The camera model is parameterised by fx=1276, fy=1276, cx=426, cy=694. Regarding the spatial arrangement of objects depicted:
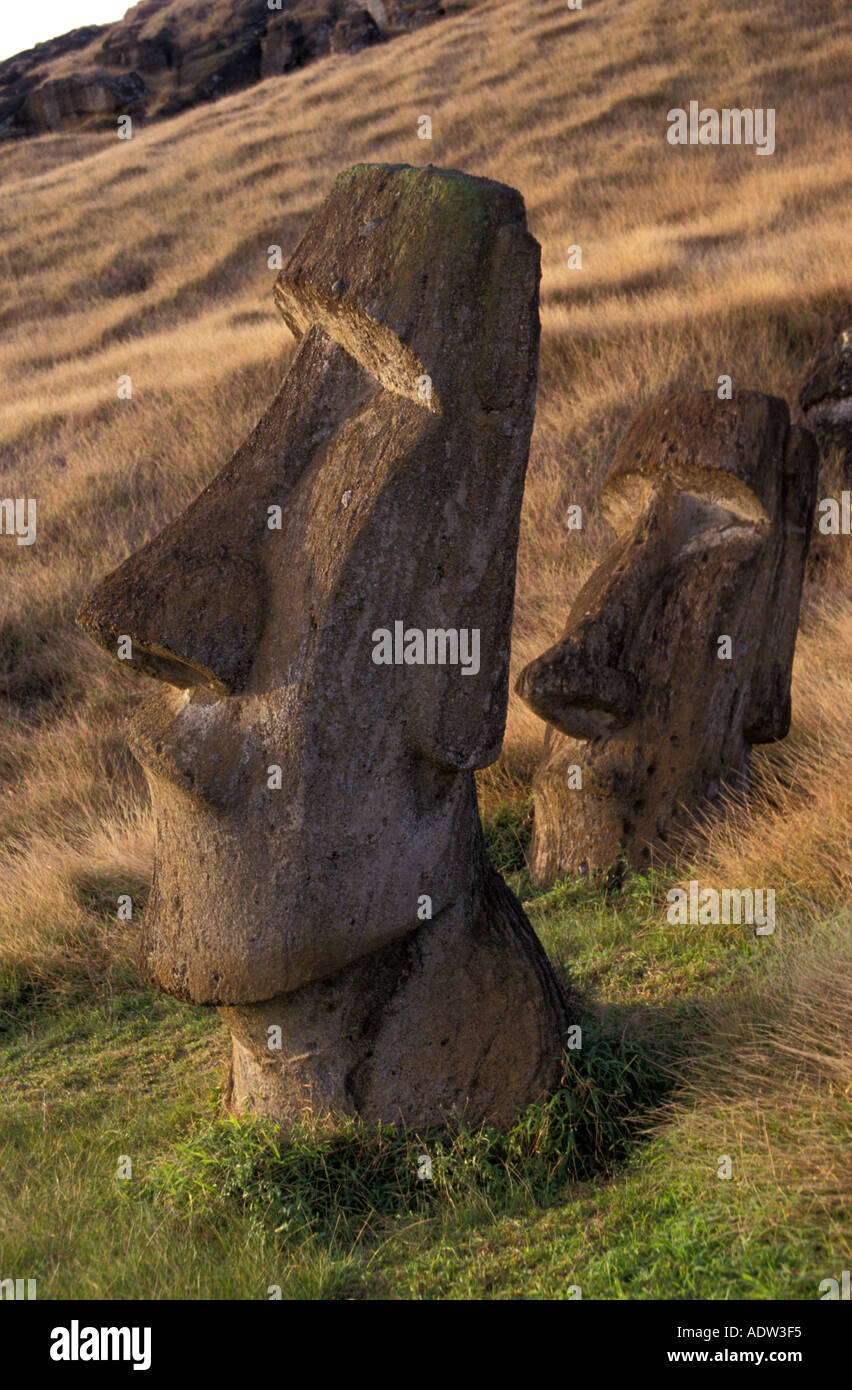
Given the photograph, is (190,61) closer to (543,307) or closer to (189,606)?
(543,307)

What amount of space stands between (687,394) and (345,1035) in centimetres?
345

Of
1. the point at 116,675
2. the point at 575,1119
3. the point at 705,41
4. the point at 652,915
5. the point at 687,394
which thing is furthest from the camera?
the point at 705,41

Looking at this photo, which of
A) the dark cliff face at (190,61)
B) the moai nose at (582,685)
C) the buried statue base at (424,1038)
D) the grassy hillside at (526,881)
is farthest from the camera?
the dark cliff face at (190,61)

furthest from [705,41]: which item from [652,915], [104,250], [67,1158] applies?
[67,1158]

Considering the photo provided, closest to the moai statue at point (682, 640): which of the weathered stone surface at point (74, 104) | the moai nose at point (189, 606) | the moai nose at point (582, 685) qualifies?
the moai nose at point (582, 685)

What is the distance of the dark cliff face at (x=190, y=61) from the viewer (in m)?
46.1

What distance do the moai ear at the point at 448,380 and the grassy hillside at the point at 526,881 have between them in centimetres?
110

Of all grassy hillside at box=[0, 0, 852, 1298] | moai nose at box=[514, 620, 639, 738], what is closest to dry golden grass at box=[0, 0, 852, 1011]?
grassy hillside at box=[0, 0, 852, 1298]

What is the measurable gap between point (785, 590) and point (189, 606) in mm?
3278

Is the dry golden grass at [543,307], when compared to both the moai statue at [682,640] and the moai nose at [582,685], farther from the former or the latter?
the moai nose at [582,685]

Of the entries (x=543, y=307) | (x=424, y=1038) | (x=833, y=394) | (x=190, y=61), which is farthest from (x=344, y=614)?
(x=190, y=61)

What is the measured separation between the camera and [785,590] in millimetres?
5594

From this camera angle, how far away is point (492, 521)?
10.4ft

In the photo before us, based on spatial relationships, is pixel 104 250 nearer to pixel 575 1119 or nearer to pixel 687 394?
pixel 687 394
